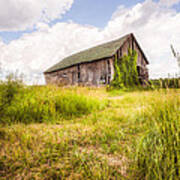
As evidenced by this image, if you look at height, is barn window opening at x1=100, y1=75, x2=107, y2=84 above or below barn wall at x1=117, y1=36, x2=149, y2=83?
below

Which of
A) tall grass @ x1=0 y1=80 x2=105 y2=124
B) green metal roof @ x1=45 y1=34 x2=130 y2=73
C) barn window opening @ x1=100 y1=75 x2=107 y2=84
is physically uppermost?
green metal roof @ x1=45 y1=34 x2=130 y2=73

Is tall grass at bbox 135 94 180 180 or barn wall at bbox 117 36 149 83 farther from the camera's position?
barn wall at bbox 117 36 149 83

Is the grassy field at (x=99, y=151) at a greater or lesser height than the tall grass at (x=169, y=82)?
lesser

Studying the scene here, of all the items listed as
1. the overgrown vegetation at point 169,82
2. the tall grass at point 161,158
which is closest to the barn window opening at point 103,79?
the overgrown vegetation at point 169,82

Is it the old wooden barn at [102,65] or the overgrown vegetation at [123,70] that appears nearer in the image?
the overgrown vegetation at [123,70]

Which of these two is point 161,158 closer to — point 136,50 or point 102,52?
point 102,52

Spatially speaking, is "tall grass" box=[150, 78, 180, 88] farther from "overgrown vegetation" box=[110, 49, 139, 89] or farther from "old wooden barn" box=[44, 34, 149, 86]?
"overgrown vegetation" box=[110, 49, 139, 89]

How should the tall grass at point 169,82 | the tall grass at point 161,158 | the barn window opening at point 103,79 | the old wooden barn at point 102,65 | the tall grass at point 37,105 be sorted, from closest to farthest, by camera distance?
the tall grass at point 161,158 → the tall grass at point 169,82 → the tall grass at point 37,105 → the old wooden barn at point 102,65 → the barn window opening at point 103,79

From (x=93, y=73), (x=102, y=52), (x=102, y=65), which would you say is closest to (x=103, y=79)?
(x=102, y=65)

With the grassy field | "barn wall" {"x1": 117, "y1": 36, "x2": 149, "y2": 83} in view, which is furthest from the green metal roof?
the grassy field

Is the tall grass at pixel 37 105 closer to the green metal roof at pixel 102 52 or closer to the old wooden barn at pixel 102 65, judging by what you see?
the old wooden barn at pixel 102 65

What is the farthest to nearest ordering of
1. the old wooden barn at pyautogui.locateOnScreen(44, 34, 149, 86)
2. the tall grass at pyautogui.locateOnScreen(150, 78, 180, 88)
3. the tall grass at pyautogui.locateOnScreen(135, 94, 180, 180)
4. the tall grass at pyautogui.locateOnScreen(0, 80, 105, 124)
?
1. the old wooden barn at pyautogui.locateOnScreen(44, 34, 149, 86)
2. the tall grass at pyautogui.locateOnScreen(0, 80, 105, 124)
3. the tall grass at pyautogui.locateOnScreen(150, 78, 180, 88)
4. the tall grass at pyautogui.locateOnScreen(135, 94, 180, 180)

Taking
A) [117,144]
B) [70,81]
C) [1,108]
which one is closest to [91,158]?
[117,144]

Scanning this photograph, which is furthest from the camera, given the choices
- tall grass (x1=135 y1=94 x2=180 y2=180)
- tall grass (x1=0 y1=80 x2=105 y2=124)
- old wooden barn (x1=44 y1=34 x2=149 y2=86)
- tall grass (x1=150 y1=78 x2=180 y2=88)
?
old wooden barn (x1=44 y1=34 x2=149 y2=86)
